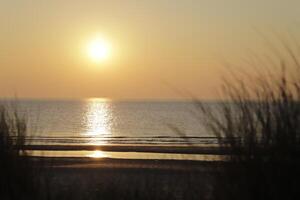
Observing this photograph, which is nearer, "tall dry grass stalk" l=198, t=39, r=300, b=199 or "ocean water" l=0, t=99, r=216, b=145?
"tall dry grass stalk" l=198, t=39, r=300, b=199

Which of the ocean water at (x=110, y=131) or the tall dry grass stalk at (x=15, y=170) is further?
the ocean water at (x=110, y=131)

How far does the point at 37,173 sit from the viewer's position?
31.8 ft

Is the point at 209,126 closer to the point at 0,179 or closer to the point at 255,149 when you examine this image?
the point at 255,149

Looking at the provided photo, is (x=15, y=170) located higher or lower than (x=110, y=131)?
higher

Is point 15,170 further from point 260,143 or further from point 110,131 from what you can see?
point 110,131

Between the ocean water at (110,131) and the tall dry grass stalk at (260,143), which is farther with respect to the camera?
the ocean water at (110,131)

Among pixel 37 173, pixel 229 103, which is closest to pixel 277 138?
pixel 229 103

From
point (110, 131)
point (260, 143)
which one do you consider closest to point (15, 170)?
point (260, 143)

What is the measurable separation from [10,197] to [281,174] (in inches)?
160

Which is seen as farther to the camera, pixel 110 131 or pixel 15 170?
pixel 110 131

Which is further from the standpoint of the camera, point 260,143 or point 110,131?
point 110,131

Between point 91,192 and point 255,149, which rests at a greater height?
point 255,149

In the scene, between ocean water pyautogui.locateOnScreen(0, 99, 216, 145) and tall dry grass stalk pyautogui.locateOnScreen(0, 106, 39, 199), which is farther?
ocean water pyautogui.locateOnScreen(0, 99, 216, 145)

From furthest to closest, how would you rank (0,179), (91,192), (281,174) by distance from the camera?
(91,192)
(0,179)
(281,174)
